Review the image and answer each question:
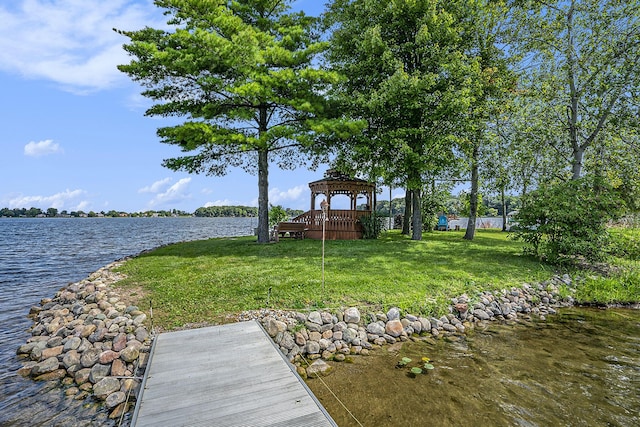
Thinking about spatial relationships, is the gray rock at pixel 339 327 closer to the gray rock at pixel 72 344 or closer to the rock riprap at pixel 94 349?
the rock riprap at pixel 94 349

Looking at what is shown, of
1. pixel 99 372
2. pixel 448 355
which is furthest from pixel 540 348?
pixel 99 372

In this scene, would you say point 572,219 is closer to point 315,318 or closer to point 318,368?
point 315,318

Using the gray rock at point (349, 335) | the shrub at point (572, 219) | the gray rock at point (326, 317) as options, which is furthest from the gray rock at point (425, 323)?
the shrub at point (572, 219)

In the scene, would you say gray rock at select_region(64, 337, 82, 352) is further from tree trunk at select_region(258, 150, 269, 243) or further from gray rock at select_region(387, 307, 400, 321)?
tree trunk at select_region(258, 150, 269, 243)

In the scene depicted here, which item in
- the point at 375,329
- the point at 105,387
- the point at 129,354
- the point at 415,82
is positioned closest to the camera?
the point at 105,387

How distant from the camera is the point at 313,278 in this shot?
793cm

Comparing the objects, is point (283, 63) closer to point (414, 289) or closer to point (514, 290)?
point (414, 289)

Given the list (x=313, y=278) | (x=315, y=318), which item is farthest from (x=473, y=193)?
(x=315, y=318)

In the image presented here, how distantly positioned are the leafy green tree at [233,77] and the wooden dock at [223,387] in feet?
28.5

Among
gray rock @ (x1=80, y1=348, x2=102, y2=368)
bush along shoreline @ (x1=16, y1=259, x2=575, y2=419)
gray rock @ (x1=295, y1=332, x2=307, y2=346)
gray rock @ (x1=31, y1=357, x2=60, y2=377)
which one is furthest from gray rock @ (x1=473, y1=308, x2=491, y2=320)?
gray rock @ (x1=31, y1=357, x2=60, y2=377)

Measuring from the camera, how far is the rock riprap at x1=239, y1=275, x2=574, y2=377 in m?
5.26

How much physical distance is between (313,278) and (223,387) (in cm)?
439

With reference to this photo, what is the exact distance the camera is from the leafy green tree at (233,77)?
38.5 ft

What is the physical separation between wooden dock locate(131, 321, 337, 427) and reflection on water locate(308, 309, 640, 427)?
0.73 m
